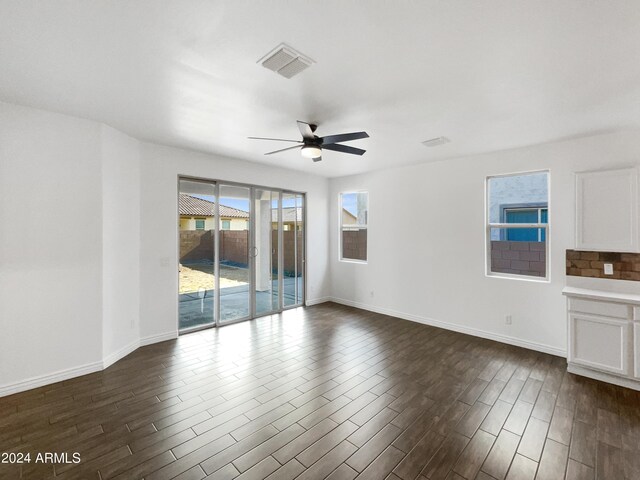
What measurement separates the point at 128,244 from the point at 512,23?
447 centimetres

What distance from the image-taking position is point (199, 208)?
4785mm

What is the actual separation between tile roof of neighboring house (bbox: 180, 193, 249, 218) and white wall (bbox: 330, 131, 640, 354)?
2488 millimetres

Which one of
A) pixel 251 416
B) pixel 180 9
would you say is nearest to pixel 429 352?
pixel 251 416

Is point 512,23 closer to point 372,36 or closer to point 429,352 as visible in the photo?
point 372,36

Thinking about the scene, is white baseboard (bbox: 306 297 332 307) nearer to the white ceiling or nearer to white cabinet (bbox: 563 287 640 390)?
the white ceiling

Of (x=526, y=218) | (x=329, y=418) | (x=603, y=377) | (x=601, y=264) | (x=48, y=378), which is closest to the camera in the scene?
(x=329, y=418)

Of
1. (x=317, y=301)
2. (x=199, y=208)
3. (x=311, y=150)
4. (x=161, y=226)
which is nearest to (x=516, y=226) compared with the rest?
(x=311, y=150)

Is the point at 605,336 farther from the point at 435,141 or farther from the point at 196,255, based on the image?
the point at 196,255

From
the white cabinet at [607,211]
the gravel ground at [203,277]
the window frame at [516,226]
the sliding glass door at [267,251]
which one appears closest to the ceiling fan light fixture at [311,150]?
the sliding glass door at [267,251]

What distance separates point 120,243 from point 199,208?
130 cm

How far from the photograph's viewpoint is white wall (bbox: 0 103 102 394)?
2885 millimetres

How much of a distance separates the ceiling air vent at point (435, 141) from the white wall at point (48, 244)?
13.3 feet

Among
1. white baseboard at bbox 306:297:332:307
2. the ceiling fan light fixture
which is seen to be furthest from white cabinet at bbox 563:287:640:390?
white baseboard at bbox 306:297:332:307

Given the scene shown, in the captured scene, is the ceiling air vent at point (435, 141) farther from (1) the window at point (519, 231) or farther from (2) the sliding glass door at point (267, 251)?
(2) the sliding glass door at point (267, 251)
